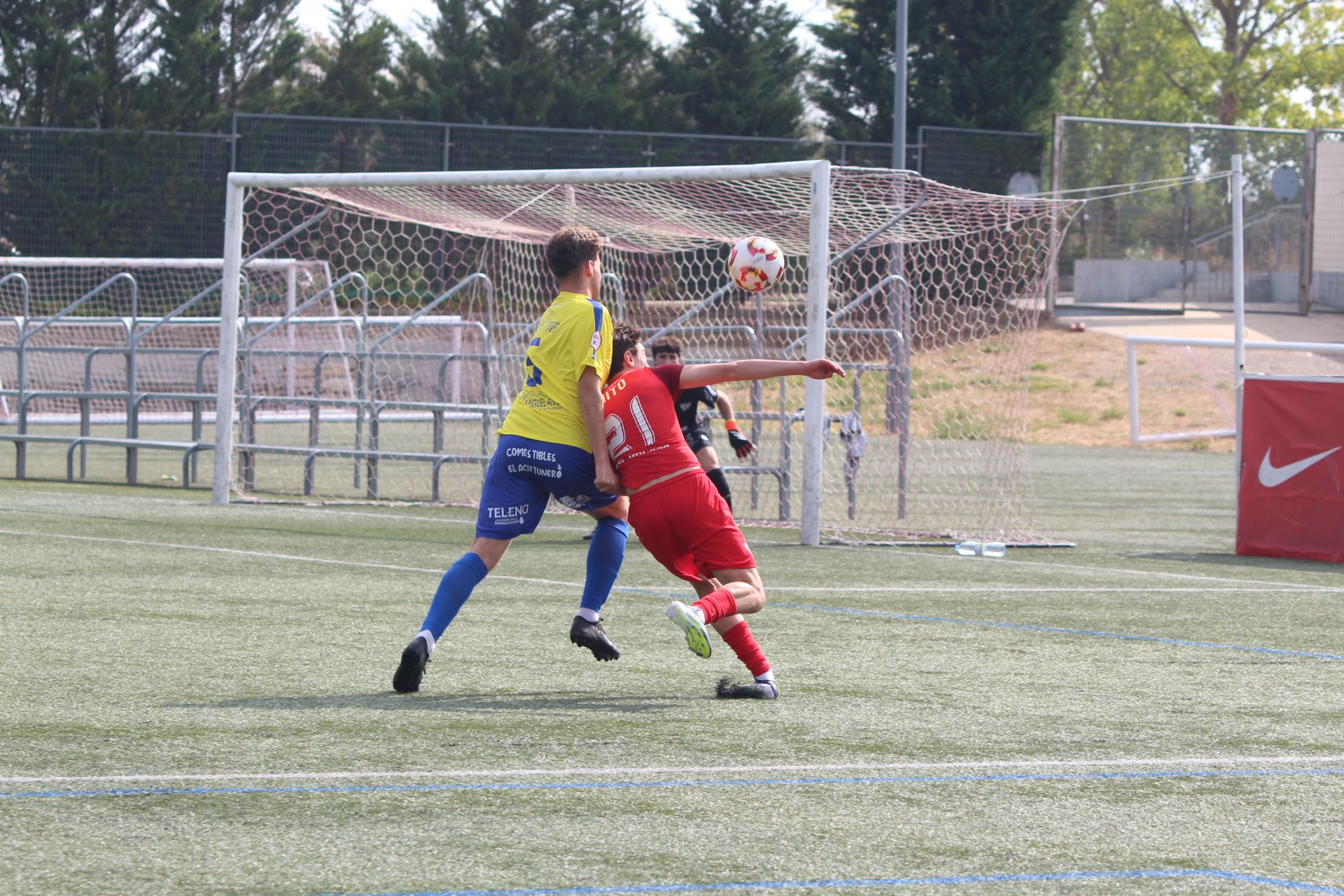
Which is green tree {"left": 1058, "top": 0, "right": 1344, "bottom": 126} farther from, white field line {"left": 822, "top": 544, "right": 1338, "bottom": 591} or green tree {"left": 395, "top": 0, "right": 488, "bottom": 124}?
white field line {"left": 822, "top": 544, "right": 1338, "bottom": 591}

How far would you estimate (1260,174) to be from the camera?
2839 cm

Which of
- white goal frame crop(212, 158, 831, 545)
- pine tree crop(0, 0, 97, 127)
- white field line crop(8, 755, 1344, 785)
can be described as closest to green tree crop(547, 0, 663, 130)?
pine tree crop(0, 0, 97, 127)

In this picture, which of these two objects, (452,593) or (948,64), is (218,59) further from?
(452,593)

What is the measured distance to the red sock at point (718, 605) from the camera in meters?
5.23

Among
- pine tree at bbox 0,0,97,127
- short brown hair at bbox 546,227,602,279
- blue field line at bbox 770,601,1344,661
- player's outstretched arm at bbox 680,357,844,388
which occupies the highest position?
pine tree at bbox 0,0,97,127

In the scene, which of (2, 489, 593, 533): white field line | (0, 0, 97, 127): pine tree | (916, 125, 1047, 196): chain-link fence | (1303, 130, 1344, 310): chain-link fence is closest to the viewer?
(2, 489, 593, 533): white field line

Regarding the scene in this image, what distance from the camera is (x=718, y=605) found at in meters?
5.29

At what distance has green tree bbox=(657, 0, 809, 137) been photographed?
1362 inches

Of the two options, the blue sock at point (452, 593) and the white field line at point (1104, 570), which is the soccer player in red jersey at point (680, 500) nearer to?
the blue sock at point (452, 593)

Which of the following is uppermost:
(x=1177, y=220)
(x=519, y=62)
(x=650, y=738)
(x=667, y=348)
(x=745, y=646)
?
(x=519, y=62)

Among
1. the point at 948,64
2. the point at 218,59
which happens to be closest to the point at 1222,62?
the point at 948,64

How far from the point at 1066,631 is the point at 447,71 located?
1154 inches

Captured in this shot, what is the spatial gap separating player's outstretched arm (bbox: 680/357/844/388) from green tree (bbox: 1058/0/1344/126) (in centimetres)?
4259

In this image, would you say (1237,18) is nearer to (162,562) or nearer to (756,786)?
(162,562)
